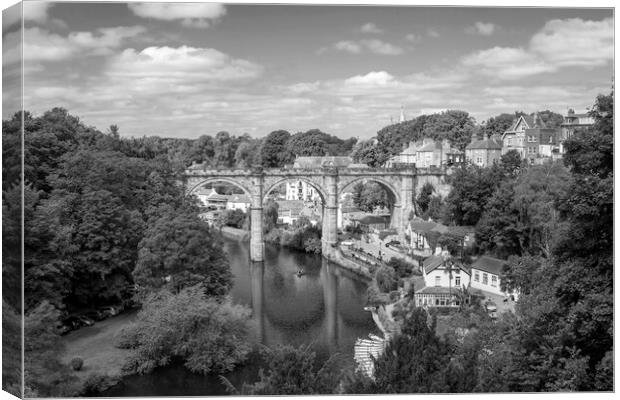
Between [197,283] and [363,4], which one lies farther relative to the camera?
[197,283]

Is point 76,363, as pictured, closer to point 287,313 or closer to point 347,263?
point 287,313

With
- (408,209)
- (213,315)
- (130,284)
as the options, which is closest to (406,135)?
(408,209)

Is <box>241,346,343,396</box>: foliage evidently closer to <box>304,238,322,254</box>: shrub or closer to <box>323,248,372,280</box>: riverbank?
<box>323,248,372,280</box>: riverbank

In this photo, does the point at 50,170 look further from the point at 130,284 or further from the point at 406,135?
the point at 406,135

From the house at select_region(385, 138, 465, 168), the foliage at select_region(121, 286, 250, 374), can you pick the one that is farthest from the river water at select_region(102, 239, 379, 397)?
the house at select_region(385, 138, 465, 168)

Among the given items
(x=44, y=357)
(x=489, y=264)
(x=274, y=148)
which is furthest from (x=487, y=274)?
(x=274, y=148)

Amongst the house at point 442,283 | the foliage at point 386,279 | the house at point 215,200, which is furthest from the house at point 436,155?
the house at point 442,283
